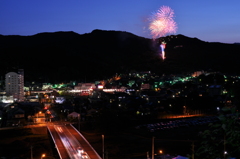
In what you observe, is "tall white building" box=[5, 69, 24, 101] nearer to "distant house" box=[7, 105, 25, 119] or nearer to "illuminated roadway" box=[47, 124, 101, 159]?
"distant house" box=[7, 105, 25, 119]

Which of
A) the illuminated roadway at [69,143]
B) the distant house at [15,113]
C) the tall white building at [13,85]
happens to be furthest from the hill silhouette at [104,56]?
the illuminated roadway at [69,143]

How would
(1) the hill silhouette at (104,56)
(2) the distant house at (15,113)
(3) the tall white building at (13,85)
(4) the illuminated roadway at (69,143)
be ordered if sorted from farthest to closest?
1. (1) the hill silhouette at (104,56)
2. (3) the tall white building at (13,85)
3. (2) the distant house at (15,113)
4. (4) the illuminated roadway at (69,143)

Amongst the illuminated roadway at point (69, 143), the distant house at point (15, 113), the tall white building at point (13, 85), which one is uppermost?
the tall white building at point (13, 85)

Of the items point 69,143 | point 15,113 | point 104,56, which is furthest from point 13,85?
point 104,56

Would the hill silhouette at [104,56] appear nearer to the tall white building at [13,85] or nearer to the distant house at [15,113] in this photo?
the tall white building at [13,85]

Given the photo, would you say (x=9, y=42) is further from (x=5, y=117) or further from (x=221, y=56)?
(x=5, y=117)

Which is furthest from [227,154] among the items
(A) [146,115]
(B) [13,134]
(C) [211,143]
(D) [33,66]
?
(D) [33,66]
